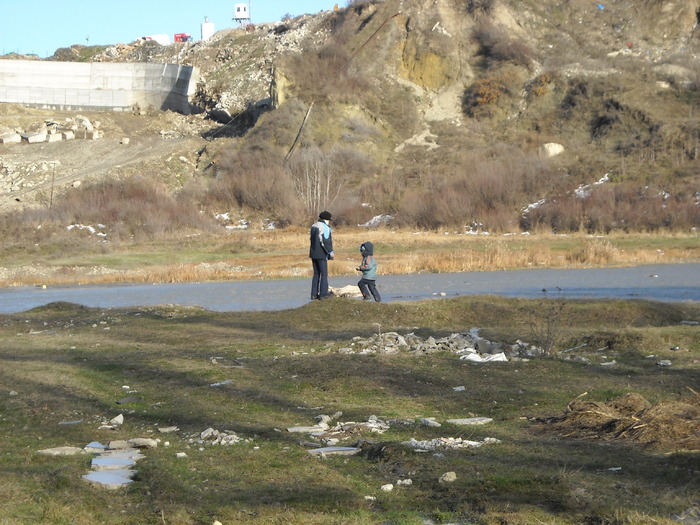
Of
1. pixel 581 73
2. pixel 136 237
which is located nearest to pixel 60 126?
pixel 136 237

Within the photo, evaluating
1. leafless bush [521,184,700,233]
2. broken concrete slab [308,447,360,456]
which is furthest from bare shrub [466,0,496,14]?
broken concrete slab [308,447,360,456]

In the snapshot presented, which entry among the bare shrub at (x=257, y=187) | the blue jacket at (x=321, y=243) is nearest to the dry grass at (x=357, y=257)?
the bare shrub at (x=257, y=187)

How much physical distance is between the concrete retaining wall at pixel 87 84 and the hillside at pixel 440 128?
2.45m

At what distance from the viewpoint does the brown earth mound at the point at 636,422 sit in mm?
7758

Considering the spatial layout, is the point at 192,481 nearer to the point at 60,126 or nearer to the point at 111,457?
the point at 111,457

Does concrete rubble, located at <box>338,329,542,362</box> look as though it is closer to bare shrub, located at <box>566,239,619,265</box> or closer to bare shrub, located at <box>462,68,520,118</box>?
bare shrub, located at <box>566,239,619,265</box>

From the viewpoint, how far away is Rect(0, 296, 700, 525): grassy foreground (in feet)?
21.1

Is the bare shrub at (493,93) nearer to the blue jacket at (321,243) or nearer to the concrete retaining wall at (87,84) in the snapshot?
the concrete retaining wall at (87,84)

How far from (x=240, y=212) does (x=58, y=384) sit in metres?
52.2

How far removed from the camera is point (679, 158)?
59375 mm

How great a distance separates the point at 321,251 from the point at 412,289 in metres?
10.2

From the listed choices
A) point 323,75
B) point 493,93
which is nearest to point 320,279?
point 493,93

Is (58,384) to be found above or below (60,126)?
below

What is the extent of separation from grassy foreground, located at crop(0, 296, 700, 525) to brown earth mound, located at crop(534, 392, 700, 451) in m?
0.10
